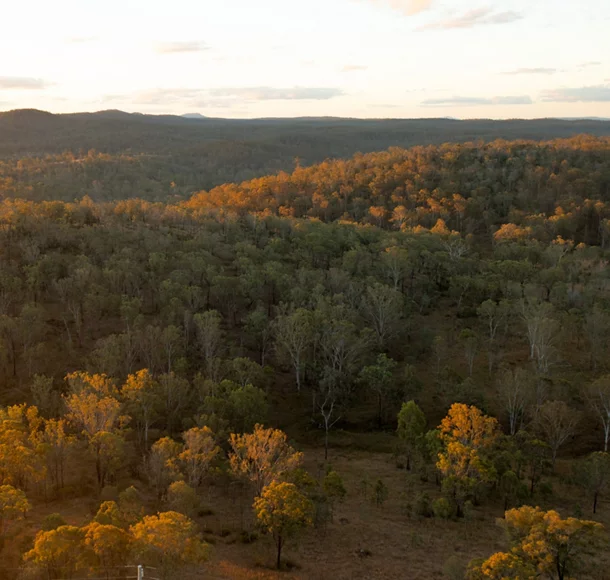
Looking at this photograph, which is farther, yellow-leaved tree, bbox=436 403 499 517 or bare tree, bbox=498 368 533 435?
bare tree, bbox=498 368 533 435

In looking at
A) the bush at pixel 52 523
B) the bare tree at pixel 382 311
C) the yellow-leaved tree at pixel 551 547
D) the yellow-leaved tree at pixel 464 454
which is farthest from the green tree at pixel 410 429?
the bush at pixel 52 523

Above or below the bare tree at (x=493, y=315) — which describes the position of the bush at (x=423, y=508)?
below

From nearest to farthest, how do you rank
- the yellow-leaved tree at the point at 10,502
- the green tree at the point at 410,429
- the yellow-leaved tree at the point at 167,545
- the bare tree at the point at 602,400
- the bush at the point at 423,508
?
the yellow-leaved tree at the point at 167,545 → the yellow-leaved tree at the point at 10,502 → the bush at the point at 423,508 → the green tree at the point at 410,429 → the bare tree at the point at 602,400

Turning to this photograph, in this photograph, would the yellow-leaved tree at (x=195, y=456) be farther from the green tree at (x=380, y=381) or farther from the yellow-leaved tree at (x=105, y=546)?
the green tree at (x=380, y=381)

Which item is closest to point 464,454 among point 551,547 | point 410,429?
point 410,429

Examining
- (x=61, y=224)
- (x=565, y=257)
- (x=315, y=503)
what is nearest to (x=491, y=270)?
(x=565, y=257)

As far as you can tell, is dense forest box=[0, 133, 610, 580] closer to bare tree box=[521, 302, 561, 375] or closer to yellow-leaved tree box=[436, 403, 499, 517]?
yellow-leaved tree box=[436, 403, 499, 517]

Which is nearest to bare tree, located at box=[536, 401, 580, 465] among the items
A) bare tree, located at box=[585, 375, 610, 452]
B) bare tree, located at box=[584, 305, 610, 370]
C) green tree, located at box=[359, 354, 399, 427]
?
bare tree, located at box=[585, 375, 610, 452]
